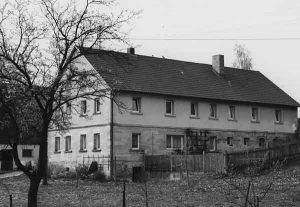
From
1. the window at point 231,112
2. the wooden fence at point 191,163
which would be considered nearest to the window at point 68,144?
the wooden fence at point 191,163

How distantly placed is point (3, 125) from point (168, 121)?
25808 millimetres

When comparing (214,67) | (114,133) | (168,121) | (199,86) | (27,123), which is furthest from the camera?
(214,67)

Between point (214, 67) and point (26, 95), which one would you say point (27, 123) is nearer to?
point (26, 95)

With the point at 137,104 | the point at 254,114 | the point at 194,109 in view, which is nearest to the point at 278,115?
the point at 254,114

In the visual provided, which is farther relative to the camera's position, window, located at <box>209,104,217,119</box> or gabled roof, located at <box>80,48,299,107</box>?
window, located at <box>209,104,217,119</box>

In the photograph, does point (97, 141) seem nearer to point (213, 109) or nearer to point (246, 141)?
point (213, 109)

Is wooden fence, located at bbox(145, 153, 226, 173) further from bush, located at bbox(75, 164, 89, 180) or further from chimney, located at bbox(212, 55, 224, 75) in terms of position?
chimney, located at bbox(212, 55, 224, 75)

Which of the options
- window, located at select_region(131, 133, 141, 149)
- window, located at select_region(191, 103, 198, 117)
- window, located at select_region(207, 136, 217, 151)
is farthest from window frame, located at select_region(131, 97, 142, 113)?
window, located at select_region(207, 136, 217, 151)

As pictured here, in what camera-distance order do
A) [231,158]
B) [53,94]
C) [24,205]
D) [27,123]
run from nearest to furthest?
[53,94]
[27,123]
[24,205]
[231,158]

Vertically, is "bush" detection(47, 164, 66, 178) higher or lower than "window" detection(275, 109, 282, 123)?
lower

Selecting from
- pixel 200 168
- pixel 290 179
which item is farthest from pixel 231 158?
pixel 290 179

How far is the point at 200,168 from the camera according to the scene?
3819cm

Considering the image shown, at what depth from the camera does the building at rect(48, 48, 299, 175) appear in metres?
43.4

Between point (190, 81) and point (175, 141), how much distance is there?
20.5 ft
